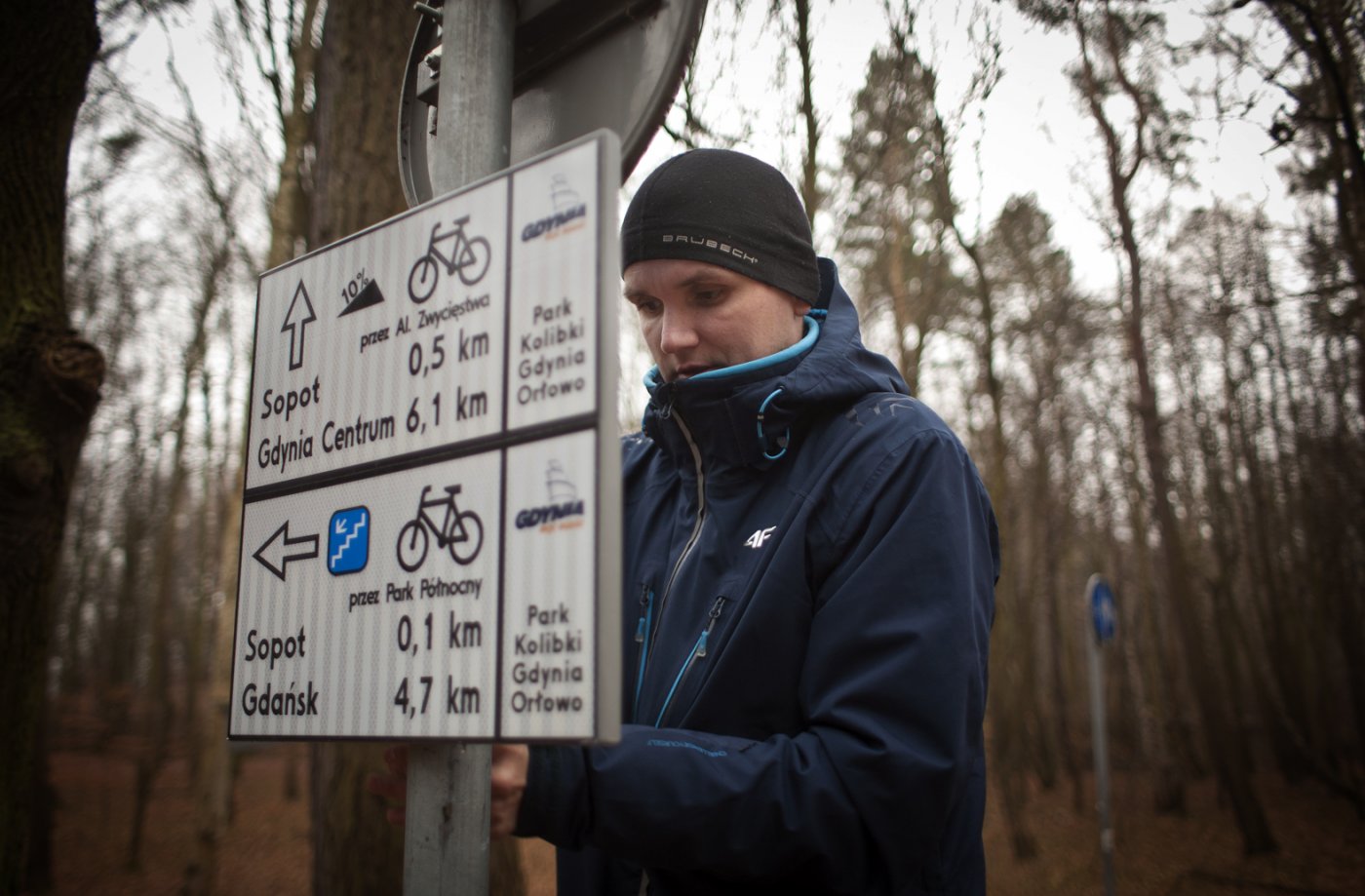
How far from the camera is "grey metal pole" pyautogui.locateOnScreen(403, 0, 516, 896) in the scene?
1.07 meters

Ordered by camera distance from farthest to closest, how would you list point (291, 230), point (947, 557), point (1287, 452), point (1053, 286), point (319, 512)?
point (1287, 452), point (1053, 286), point (291, 230), point (947, 557), point (319, 512)

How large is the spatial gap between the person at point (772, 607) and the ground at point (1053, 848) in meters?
10.6

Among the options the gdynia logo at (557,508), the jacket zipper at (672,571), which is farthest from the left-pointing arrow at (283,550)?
the jacket zipper at (672,571)

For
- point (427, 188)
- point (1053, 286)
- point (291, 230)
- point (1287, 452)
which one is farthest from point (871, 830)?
point (1287, 452)

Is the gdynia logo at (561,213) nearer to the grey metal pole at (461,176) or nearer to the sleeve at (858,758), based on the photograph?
the grey metal pole at (461,176)

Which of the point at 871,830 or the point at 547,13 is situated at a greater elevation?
the point at 547,13

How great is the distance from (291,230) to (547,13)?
8.86 metres

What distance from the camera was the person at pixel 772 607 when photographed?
1.23 meters

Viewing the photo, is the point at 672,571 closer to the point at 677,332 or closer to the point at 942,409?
the point at 677,332

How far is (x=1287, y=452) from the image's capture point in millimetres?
20188

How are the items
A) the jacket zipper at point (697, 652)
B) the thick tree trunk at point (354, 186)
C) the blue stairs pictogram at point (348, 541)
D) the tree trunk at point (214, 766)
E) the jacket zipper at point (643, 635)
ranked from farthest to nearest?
the tree trunk at point (214, 766) < the thick tree trunk at point (354, 186) < the jacket zipper at point (643, 635) < the jacket zipper at point (697, 652) < the blue stairs pictogram at point (348, 541)

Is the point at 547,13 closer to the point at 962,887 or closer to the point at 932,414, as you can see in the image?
the point at 932,414

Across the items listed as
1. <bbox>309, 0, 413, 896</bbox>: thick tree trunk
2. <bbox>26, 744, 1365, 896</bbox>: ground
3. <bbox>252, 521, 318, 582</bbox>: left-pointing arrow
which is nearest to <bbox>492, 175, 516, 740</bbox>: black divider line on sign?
<bbox>252, 521, 318, 582</bbox>: left-pointing arrow

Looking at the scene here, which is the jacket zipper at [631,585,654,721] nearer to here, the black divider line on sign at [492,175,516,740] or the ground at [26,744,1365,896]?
the black divider line on sign at [492,175,516,740]
